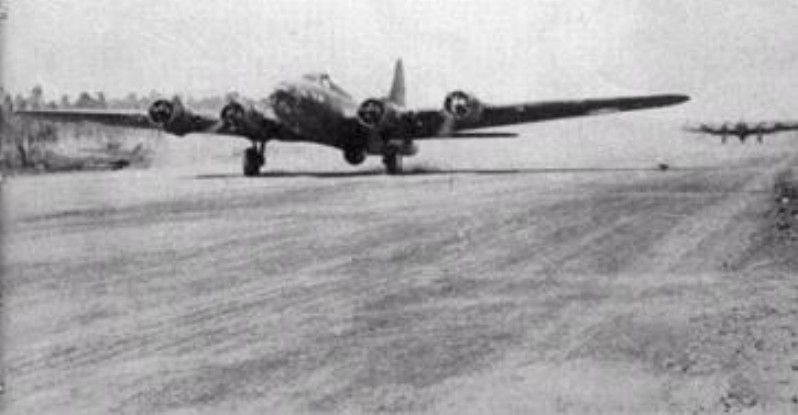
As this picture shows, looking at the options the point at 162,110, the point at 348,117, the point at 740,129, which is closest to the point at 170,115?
the point at 162,110

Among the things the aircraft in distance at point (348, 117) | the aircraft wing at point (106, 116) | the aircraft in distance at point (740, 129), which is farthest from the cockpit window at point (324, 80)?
the aircraft in distance at point (740, 129)

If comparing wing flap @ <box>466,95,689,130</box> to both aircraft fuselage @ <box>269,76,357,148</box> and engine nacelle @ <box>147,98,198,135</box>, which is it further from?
engine nacelle @ <box>147,98,198,135</box>

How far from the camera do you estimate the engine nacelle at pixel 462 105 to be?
32156mm

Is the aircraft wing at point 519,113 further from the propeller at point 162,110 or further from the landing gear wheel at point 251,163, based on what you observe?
the propeller at point 162,110

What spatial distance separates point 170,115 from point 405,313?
2646 centimetres

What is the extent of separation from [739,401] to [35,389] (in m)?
4.91

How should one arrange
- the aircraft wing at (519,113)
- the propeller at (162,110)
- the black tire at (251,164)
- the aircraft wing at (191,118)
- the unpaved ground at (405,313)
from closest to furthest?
the unpaved ground at (405,313) → the aircraft wing at (519,113) → the aircraft wing at (191,118) → the black tire at (251,164) → the propeller at (162,110)

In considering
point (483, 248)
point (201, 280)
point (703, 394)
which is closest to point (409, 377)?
point (703, 394)

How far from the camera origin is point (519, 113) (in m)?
33.3

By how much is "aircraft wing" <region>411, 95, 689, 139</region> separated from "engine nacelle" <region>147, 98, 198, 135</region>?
7959 millimetres

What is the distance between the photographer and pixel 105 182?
32062 millimetres

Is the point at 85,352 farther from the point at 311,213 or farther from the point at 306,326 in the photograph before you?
the point at 311,213

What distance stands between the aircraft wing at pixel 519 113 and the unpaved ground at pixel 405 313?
1367 cm

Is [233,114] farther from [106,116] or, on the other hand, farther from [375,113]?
[106,116]
